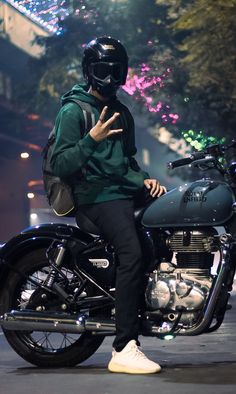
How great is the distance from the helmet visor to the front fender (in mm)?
1035

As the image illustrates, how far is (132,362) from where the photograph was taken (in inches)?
245

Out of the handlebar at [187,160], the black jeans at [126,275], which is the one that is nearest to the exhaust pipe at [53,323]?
the black jeans at [126,275]

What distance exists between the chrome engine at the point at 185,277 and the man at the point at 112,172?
0.13 m

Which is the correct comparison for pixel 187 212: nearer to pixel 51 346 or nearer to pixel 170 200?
pixel 170 200

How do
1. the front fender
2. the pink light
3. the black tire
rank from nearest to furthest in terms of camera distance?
the black tire, the front fender, the pink light

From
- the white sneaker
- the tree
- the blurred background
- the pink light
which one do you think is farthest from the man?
the pink light

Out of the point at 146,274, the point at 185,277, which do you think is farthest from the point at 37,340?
the point at 185,277

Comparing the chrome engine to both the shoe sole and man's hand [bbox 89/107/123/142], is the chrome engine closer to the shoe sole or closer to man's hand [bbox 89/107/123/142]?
the shoe sole

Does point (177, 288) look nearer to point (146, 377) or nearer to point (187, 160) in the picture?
point (146, 377)

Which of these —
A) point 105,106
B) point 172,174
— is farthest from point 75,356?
point 172,174

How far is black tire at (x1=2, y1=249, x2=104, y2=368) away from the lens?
6.64m

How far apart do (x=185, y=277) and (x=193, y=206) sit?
45 centimetres

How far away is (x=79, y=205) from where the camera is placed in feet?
21.6

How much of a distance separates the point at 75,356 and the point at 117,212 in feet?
3.35
